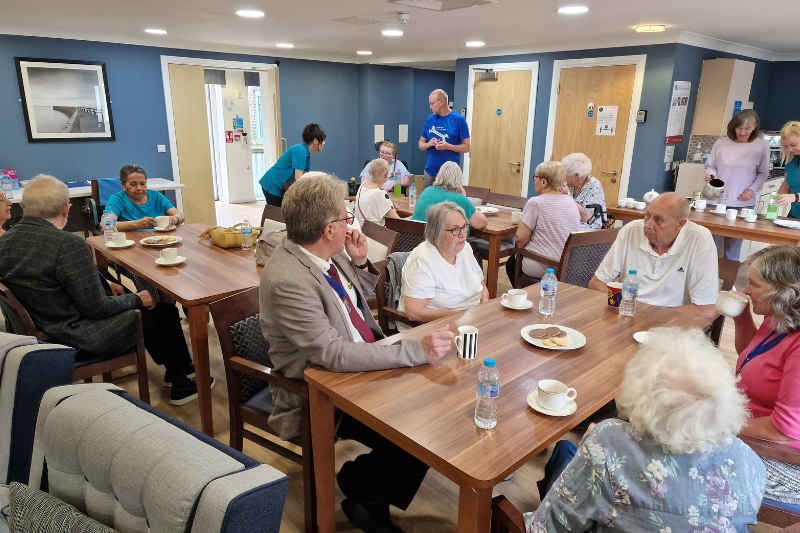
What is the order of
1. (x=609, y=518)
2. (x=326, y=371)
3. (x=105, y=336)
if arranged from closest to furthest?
(x=609, y=518) < (x=326, y=371) < (x=105, y=336)

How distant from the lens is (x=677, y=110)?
18.5 feet

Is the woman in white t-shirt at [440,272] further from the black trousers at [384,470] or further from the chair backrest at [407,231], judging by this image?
the chair backrest at [407,231]

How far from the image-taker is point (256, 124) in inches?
361

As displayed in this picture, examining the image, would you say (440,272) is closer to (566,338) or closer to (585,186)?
(566,338)

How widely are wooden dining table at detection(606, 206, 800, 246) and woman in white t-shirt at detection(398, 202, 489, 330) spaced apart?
238 cm

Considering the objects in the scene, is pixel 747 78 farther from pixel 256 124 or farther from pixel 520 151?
pixel 256 124

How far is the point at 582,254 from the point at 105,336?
259cm

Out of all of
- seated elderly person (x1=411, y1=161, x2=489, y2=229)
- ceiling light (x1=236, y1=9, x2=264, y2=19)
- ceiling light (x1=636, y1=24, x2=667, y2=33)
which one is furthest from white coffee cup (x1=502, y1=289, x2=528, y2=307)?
ceiling light (x1=636, y1=24, x2=667, y2=33)

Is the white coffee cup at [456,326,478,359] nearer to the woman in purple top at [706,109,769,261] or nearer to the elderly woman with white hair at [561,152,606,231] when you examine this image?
the elderly woman with white hair at [561,152,606,231]

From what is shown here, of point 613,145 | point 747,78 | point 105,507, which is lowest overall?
point 105,507

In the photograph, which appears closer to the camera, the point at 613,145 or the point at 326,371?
the point at 326,371

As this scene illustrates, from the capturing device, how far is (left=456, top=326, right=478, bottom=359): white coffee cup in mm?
1729

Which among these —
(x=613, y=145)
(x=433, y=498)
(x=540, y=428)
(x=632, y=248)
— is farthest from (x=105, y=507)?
(x=613, y=145)

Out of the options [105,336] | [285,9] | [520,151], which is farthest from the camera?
[520,151]
